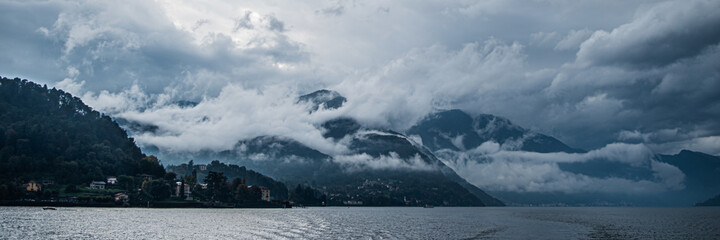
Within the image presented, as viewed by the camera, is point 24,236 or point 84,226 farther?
point 84,226

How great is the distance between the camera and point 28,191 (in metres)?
191

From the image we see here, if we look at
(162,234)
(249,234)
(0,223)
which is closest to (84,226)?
(0,223)

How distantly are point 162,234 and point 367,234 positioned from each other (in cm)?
3512

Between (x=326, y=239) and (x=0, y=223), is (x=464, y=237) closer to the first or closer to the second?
(x=326, y=239)

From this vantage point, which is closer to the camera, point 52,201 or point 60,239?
point 60,239

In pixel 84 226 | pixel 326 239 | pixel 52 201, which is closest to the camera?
pixel 326 239

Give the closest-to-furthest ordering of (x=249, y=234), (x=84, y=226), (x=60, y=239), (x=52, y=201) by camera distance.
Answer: (x=60, y=239) → (x=249, y=234) → (x=84, y=226) → (x=52, y=201)

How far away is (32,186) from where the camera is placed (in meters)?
196

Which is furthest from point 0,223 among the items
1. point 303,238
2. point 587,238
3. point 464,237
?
point 587,238

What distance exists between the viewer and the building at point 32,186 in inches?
7643

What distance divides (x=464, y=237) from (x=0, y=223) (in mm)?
83807

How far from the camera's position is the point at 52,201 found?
190000 millimetres

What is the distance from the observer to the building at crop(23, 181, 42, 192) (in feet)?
637

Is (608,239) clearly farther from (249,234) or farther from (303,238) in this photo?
(249,234)
